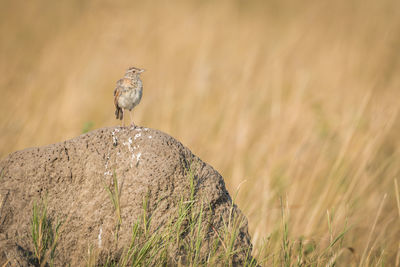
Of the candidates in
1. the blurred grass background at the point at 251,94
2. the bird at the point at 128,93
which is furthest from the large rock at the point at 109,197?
the bird at the point at 128,93

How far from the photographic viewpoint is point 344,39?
837 cm

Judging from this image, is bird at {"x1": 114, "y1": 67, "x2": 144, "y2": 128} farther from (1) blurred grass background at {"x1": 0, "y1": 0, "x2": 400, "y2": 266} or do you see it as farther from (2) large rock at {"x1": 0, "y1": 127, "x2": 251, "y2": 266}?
(1) blurred grass background at {"x1": 0, "y1": 0, "x2": 400, "y2": 266}

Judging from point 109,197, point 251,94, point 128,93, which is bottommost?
point 109,197

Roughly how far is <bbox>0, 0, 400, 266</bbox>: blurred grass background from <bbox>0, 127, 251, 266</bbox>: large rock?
62 centimetres

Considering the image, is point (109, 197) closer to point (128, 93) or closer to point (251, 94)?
point (128, 93)

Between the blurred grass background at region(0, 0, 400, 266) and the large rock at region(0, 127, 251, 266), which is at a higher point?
the blurred grass background at region(0, 0, 400, 266)

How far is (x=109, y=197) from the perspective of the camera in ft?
8.50

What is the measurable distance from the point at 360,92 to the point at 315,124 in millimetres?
1644

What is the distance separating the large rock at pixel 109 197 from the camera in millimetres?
2502

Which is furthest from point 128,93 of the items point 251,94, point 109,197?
point 251,94

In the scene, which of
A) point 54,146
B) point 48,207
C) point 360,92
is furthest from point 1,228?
point 360,92

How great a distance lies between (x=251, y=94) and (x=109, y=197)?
14.6ft

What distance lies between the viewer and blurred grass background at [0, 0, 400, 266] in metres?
4.94

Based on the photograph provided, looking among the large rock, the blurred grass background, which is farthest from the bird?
the blurred grass background
